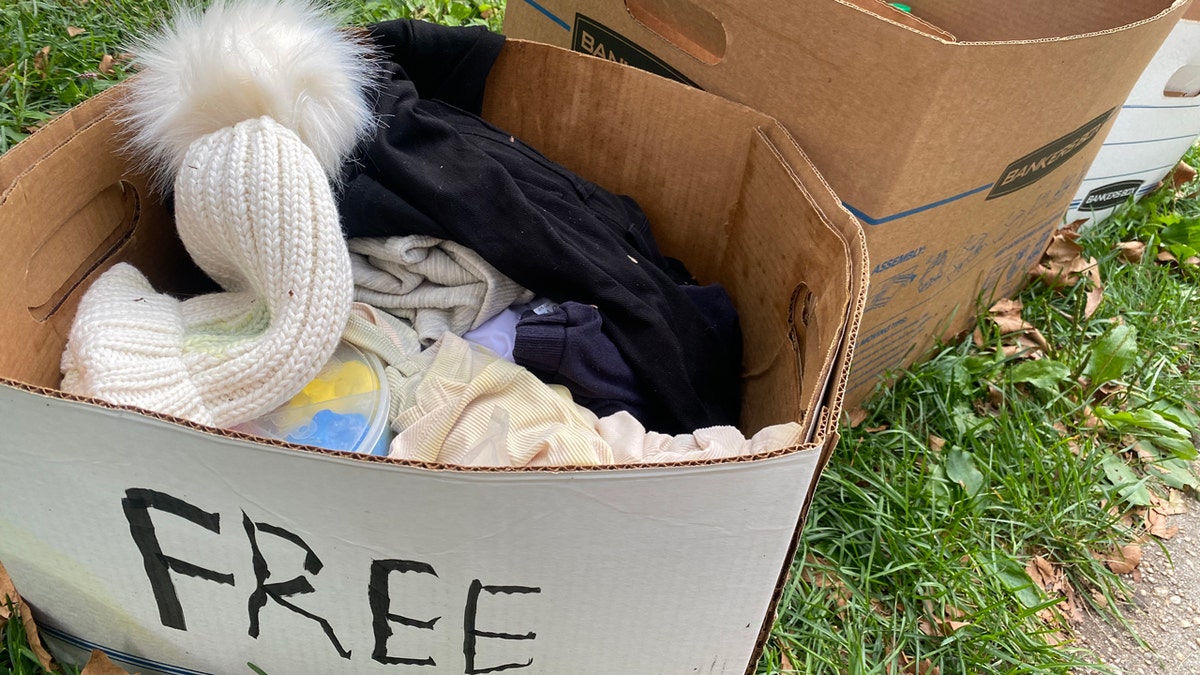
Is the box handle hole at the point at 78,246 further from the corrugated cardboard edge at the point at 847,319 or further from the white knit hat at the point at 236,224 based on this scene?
the corrugated cardboard edge at the point at 847,319

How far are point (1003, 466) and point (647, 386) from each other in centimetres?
65

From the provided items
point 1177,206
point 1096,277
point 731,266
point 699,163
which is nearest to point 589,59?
point 699,163

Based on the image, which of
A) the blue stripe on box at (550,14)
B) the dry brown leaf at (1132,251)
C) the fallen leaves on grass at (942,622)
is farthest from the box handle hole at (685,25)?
the dry brown leaf at (1132,251)

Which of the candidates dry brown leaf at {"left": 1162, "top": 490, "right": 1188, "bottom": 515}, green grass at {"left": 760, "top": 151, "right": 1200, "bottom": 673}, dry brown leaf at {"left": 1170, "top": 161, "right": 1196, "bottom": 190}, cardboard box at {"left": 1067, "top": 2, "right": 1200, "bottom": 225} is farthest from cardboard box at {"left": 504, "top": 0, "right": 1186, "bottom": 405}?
dry brown leaf at {"left": 1170, "top": 161, "right": 1196, "bottom": 190}

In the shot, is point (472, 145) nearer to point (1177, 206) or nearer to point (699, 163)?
point (699, 163)

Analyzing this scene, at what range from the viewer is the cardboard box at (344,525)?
2.00 ft

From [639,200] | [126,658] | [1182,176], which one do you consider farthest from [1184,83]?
[126,658]

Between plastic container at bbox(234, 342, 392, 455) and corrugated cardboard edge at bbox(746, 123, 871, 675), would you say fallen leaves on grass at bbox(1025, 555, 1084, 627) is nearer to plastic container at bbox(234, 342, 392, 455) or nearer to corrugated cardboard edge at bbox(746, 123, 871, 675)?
corrugated cardboard edge at bbox(746, 123, 871, 675)

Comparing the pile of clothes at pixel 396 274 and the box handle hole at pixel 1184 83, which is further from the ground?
the box handle hole at pixel 1184 83

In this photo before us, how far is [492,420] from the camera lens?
863 mm

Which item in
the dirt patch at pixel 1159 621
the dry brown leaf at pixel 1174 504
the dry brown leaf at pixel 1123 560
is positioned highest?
the dry brown leaf at pixel 1174 504

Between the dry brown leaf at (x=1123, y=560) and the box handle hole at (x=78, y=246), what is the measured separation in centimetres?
145

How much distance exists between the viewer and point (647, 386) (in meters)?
1.00

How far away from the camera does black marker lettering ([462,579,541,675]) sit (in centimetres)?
68
